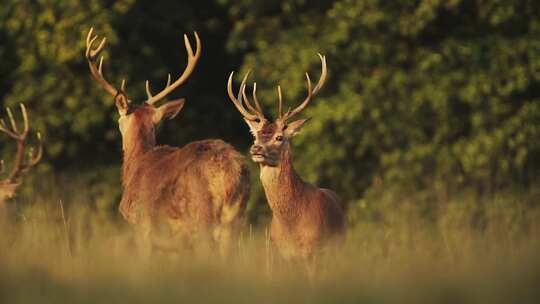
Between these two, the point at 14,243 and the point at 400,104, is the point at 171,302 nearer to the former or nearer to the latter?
the point at 14,243

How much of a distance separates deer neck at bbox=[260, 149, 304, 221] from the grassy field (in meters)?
0.33

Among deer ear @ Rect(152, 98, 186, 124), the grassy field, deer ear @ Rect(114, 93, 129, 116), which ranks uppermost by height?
deer ear @ Rect(114, 93, 129, 116)

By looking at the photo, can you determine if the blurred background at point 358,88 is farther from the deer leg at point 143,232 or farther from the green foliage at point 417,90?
the deer leg at point 143,232

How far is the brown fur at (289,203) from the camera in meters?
7.10

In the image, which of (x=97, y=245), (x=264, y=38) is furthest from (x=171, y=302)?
(x=264, y=38)

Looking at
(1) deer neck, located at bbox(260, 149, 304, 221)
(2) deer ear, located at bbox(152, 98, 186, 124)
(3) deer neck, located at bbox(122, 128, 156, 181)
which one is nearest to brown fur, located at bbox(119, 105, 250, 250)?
(1) deer neck, located at bbox(260, 149, 304, 221)

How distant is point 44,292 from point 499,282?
2.18 meters

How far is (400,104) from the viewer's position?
12.7 m

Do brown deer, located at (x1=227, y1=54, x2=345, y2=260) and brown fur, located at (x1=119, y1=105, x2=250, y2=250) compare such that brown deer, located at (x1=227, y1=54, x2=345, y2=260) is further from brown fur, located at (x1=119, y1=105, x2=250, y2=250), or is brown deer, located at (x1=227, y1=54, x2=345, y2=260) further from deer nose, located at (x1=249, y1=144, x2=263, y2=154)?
brown fur, located at (x1=119, y1=105, x2=250, y2=250)

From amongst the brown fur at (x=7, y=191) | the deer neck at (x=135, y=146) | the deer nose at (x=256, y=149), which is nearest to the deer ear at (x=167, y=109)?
the deer neck at (x=135, y=146)

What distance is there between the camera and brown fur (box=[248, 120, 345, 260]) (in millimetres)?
7102

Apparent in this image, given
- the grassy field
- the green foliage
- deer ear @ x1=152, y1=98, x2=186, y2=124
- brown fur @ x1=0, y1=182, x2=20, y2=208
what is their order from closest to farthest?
the grassy field
deer ear @ x1=152, y1=98, x2=186, y2=124
brown fur @ x1=0, y1=182, x2=20, y2=208
the green foliage

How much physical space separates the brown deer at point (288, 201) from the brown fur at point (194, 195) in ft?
0.86

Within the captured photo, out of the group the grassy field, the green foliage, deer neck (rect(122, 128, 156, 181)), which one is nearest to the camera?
the grassy field
